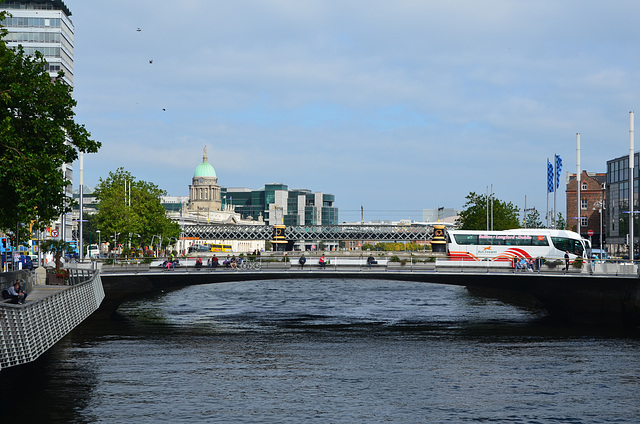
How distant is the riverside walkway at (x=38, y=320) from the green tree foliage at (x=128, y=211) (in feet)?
206

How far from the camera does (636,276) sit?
6325 centimetres

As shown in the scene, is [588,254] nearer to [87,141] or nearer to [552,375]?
[552,375]

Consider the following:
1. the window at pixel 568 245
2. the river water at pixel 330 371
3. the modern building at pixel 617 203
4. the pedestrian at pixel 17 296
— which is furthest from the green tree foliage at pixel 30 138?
the modern building at pixel 617 203

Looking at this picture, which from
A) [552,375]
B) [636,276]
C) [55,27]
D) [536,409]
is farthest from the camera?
[55,27]

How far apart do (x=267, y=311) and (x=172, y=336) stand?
1856 centimetres

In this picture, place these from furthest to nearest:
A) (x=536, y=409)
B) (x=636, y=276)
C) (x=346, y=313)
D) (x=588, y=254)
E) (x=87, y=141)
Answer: (x=588, y=254), (x=346, y=313), (x=636, y=276), (x=87, y=141), (x=536, y=409)

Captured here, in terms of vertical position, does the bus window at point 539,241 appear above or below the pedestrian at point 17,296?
above

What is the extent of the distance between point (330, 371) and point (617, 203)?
134648 millimetres

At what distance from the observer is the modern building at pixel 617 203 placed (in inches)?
6102

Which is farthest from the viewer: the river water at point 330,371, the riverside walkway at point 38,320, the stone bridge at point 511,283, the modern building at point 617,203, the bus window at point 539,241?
the modern building at point 617,203

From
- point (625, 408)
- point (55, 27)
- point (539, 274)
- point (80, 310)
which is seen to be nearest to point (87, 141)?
point (80, 310)

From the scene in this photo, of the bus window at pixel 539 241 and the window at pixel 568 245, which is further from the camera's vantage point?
the bus window at pixel 539 241

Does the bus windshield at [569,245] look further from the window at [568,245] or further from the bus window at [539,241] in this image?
the bus window at [539,241]

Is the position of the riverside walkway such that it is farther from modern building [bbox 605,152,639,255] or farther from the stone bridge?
modern building [bbox 605,152,639,255]
